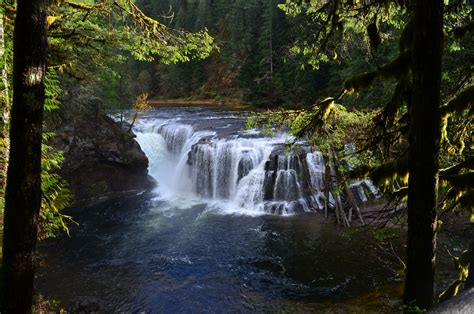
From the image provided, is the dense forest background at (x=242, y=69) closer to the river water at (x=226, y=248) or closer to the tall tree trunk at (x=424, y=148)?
the river water at (x=226, y=248)

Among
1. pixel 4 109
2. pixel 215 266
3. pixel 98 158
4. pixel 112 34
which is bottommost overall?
pixel 215 266

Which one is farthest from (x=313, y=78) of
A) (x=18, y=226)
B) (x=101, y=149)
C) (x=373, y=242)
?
(x=18, y=226)

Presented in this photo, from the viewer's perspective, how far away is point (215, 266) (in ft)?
46.3

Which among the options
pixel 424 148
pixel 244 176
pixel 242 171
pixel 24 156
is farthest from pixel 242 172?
pixel 24 156

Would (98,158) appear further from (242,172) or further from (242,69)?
(242,69)

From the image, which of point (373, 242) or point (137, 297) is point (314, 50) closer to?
point (137, 297)

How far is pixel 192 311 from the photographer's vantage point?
11.3 metres

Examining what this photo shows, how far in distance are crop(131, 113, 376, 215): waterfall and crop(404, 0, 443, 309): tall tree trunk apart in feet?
44.9

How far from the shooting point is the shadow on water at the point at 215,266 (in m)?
11.8

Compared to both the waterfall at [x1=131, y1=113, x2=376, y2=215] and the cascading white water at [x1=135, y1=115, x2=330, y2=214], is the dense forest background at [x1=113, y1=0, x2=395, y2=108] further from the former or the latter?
the cascading white water at [x1=135, y1=115, x2=330, y2=214]

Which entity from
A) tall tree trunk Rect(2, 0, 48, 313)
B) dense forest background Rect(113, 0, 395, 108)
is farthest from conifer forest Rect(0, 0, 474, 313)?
dense forest background Rect(113, 0, 395, 108)

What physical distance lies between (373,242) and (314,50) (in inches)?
428

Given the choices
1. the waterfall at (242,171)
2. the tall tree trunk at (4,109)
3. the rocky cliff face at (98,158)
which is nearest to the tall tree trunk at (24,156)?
the tall tree trunk at (4,109)

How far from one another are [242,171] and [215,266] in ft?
30.9
